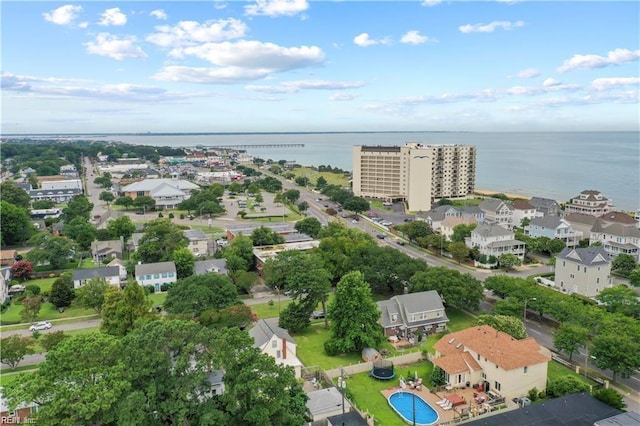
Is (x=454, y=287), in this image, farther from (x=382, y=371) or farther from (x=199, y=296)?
(x=199, y=296)

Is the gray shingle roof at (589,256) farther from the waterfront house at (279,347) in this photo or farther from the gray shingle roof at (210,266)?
the gray shingle roof at (210,266)

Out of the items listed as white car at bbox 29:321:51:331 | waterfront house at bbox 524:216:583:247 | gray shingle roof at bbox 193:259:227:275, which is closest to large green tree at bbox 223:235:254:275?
gray shingle roof at bbox 193:259:227:275

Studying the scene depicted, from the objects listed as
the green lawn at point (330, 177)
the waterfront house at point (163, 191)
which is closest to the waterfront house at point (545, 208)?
the green lawn at point (330, 177)

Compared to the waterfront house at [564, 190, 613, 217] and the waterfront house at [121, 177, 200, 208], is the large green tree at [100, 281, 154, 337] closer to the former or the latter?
the waterfront house at [121, 177, 200, 208]

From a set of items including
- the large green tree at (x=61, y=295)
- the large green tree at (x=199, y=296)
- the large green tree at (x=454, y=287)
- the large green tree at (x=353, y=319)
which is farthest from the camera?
the large green tree at (x=61, y=295)

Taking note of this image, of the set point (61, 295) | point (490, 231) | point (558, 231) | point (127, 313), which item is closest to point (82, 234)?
point (61, 295)

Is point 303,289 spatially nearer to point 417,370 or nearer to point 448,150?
point 417,370
